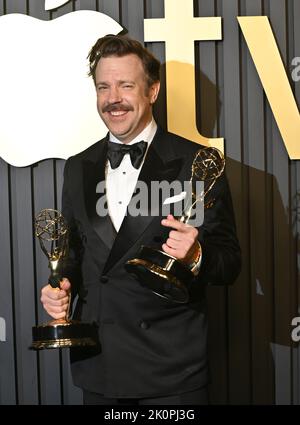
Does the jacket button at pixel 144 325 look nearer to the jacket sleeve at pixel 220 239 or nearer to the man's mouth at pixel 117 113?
the jacket sleeve at pixel 220 239

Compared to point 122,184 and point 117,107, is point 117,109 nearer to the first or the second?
point 117,107

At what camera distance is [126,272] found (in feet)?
6.19

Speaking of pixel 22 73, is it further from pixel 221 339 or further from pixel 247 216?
pixel 221 339

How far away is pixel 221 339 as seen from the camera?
2.34 metres

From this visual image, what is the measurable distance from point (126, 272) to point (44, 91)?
0.74 metres

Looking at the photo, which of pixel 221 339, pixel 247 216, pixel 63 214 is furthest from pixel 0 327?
pixel 247 216

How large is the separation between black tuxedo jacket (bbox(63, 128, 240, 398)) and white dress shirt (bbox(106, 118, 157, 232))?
1.5 inches

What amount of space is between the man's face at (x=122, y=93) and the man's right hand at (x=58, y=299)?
0.44m

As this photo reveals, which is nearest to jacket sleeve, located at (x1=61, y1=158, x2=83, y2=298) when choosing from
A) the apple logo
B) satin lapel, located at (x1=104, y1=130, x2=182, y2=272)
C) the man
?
the man

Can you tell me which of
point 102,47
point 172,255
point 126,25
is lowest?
point 172,255

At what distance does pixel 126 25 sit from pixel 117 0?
0.09m

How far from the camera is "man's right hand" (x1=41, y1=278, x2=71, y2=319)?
1.87 m

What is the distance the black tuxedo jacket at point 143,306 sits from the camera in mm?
1862

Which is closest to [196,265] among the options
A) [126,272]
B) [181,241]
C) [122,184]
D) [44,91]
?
[181,241]
